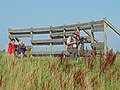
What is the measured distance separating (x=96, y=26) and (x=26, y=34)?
6.56 meters

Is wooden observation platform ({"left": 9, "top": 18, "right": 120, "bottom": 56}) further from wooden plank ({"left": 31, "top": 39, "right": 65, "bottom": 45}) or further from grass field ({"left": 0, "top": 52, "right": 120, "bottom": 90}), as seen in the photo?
grass field ({"left": 0, "top": 52, "right": 120, "bottom": 90})

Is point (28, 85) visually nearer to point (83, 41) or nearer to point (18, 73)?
point (18, 73)

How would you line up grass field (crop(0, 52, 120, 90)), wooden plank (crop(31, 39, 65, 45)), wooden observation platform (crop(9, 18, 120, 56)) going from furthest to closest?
wooden plank (crop(31, 39, 65, 45)) → wooden observation platform (crop(9, 18, 120, 56)) → grass field (crop(0, 52, 120, 90))

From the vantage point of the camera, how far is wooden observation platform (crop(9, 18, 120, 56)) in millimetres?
14031

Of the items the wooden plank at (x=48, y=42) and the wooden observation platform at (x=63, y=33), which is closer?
the wooden observation platform at (x=63, y=33)

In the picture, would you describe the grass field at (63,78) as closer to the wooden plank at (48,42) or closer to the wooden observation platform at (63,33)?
the wooden observation platform at (63,33)

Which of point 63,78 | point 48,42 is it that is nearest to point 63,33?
point 48,42

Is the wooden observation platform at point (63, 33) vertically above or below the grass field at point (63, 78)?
above

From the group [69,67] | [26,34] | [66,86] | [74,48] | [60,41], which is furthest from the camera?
[26,34]

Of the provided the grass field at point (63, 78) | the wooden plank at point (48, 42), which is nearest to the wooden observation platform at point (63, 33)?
the wooden plank at point (48, 42)

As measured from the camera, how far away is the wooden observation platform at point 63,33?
1403cm

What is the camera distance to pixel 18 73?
515 centimetres

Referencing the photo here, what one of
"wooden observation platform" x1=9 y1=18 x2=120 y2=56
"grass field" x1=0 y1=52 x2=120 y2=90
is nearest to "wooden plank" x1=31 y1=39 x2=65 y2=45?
"wooden observation platform" x1=9 y1=18 x2=120 y2=56

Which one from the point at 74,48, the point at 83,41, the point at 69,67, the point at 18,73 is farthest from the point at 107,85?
the point at 83,41
